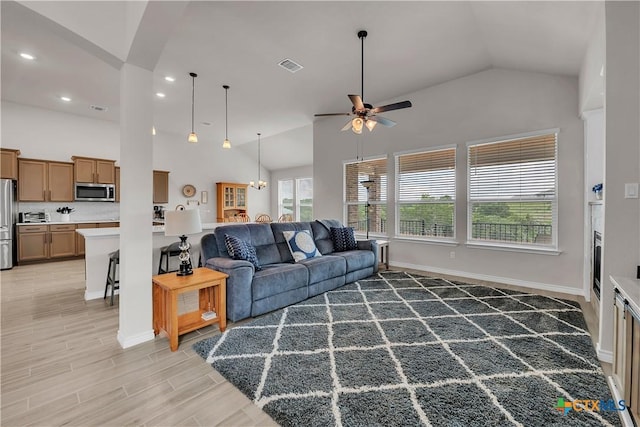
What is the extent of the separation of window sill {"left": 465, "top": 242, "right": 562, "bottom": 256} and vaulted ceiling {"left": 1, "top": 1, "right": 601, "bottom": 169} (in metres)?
2.34

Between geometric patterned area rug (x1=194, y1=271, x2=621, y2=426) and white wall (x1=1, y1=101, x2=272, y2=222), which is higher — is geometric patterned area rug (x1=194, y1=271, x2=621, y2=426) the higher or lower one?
the lower one

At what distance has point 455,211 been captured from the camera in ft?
16.0

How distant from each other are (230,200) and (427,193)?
21.4 feet

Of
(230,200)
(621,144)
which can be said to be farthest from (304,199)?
(621,144)

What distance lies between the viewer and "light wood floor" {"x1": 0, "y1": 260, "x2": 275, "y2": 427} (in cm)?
161

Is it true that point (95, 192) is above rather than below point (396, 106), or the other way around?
below

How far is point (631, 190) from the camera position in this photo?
2080 mm

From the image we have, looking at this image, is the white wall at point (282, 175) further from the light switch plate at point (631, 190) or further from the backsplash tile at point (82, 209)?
the light switch plate at point (631, 190)

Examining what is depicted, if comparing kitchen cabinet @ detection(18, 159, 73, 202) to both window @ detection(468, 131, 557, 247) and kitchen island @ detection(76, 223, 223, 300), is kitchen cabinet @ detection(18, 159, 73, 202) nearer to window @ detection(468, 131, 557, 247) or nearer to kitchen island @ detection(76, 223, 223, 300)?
kitchen island @ detection(76, 223, 223, 300)

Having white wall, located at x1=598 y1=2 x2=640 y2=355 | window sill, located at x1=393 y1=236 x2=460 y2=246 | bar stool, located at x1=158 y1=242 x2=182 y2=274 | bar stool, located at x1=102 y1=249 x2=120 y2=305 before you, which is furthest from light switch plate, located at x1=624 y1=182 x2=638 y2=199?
bar stool, located at x1=102 y1=249 x2=120 y2=305

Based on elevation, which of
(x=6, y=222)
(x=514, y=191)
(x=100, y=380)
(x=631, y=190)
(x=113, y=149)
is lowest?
(x=100, y=380)

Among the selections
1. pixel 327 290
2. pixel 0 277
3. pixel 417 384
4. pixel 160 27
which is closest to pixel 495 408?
pixel 417 384

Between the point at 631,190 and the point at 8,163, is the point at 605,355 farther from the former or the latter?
the point at 8,163

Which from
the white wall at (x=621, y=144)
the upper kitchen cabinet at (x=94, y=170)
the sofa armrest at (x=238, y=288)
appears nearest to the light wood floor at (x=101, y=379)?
the sofa armrest at (x=238, y=288)
